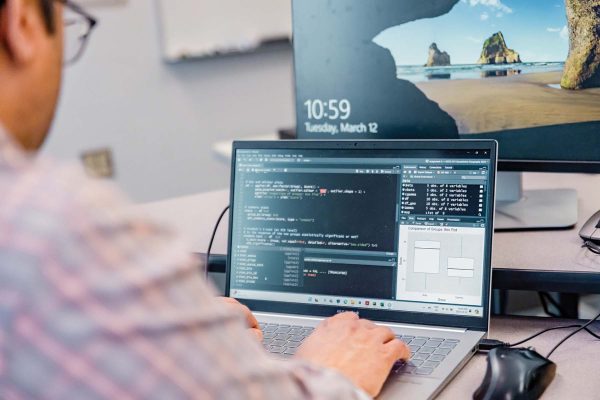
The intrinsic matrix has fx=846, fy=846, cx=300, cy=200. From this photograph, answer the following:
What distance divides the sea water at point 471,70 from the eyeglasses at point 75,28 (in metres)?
0.65

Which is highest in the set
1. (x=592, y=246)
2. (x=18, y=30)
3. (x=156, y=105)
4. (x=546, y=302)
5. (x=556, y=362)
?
(x=18, y=30)

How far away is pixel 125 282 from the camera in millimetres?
564

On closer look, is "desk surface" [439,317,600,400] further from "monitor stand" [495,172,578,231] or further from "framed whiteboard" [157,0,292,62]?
"framed whiteboard" [157,0,292,62]

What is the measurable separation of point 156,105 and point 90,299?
3.00 m

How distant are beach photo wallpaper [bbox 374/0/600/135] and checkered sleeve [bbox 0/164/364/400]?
866 mm

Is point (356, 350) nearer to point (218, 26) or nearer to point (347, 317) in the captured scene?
point (347, 317)

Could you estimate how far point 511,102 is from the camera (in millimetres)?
1343

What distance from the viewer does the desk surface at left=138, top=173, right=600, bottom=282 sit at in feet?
4.06

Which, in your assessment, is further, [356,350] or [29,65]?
[356,350]

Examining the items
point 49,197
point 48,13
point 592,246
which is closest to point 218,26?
point 592,246

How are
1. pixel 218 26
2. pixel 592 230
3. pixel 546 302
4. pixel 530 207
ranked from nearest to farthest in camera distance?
pixel 592 230
pixel 530 207
pixel 546 302
pixel 218 26

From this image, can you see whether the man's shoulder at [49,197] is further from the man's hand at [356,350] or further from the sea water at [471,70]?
the sea water at [471,70]

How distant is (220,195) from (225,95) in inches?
79.8

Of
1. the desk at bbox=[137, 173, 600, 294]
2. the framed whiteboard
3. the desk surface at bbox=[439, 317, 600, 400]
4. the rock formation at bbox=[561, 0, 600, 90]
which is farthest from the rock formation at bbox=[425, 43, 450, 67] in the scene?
the framed whiteboard
